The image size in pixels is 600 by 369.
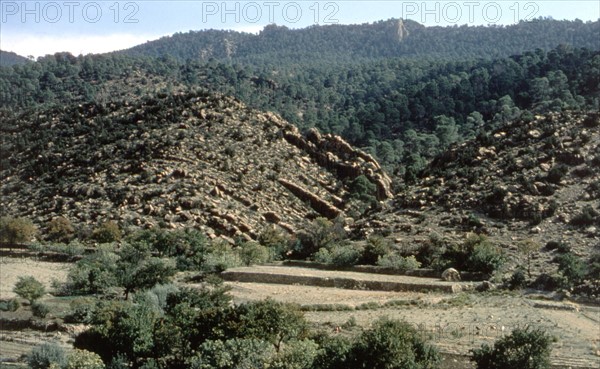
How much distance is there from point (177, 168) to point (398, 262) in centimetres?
1848

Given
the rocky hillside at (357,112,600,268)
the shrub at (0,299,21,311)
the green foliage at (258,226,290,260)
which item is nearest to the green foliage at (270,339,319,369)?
the shrub at (0,299,21,311)

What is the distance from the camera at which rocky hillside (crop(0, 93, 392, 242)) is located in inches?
1633

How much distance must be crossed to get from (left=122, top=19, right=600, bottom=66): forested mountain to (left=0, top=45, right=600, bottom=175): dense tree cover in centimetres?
4244

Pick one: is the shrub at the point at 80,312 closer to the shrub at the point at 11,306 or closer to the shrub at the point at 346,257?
the shrub at the point at 11,306

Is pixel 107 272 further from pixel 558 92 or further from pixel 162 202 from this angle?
pixel 558 92

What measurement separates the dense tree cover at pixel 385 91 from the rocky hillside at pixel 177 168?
12.6 ft

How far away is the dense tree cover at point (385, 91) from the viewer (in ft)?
201

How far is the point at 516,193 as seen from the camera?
3484 cm

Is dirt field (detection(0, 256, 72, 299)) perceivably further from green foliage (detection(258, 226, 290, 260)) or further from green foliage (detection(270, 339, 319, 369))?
green foliage (detection(270, 339, 319, 369))

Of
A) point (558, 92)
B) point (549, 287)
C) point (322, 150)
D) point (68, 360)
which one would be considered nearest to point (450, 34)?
point (558, 92)

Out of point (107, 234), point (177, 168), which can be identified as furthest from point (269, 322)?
point (177, 168)

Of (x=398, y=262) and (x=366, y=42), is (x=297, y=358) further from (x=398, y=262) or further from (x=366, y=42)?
(x=366, y=42)

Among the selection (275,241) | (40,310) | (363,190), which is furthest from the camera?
(363,190)

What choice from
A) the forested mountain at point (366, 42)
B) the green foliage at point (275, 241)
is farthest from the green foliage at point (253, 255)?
the forested mountain at point (366, 42)
